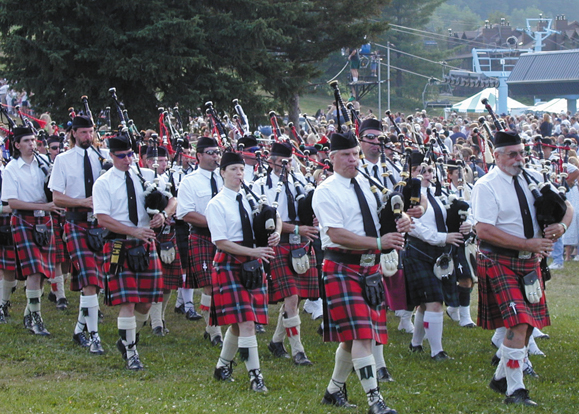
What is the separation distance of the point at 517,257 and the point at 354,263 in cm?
107

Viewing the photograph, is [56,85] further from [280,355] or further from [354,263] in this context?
[354,263]

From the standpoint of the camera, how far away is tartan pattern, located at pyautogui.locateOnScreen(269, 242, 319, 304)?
6.29 m

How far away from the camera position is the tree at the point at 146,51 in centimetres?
1400

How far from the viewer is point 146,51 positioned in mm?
14195

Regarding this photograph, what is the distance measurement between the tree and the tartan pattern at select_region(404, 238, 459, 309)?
27.9 ft

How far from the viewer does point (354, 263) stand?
4.73 metres

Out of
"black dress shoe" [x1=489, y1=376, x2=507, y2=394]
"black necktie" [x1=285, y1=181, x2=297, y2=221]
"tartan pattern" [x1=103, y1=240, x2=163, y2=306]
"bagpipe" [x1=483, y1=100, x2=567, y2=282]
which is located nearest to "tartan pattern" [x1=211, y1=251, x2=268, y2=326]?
"tartan pattern" [x1=103, y1=240, x2=163, y2=306]

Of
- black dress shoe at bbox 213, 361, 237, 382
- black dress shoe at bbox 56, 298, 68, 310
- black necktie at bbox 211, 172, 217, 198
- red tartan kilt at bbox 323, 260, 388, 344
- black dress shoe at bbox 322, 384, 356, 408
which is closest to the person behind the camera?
red tartan kilt at bbox 323, 260, 388, 344

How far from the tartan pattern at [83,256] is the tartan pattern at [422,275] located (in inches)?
95.2

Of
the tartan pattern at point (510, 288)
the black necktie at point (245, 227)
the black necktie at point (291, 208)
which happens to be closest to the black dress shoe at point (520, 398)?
the tartan pattern at point (510, 288)

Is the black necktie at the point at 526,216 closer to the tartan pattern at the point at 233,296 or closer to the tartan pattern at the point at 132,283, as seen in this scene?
the tartan pattern at the point at 233,296

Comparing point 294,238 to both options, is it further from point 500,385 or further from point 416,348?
point 500,385

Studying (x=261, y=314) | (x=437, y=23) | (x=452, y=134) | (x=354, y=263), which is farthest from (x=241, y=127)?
(x=437, y=23)

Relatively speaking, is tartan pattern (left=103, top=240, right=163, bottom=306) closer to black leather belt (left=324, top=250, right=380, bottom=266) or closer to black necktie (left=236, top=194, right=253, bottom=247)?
black necktie (left=236, top=194, right=253, bottom=247)
